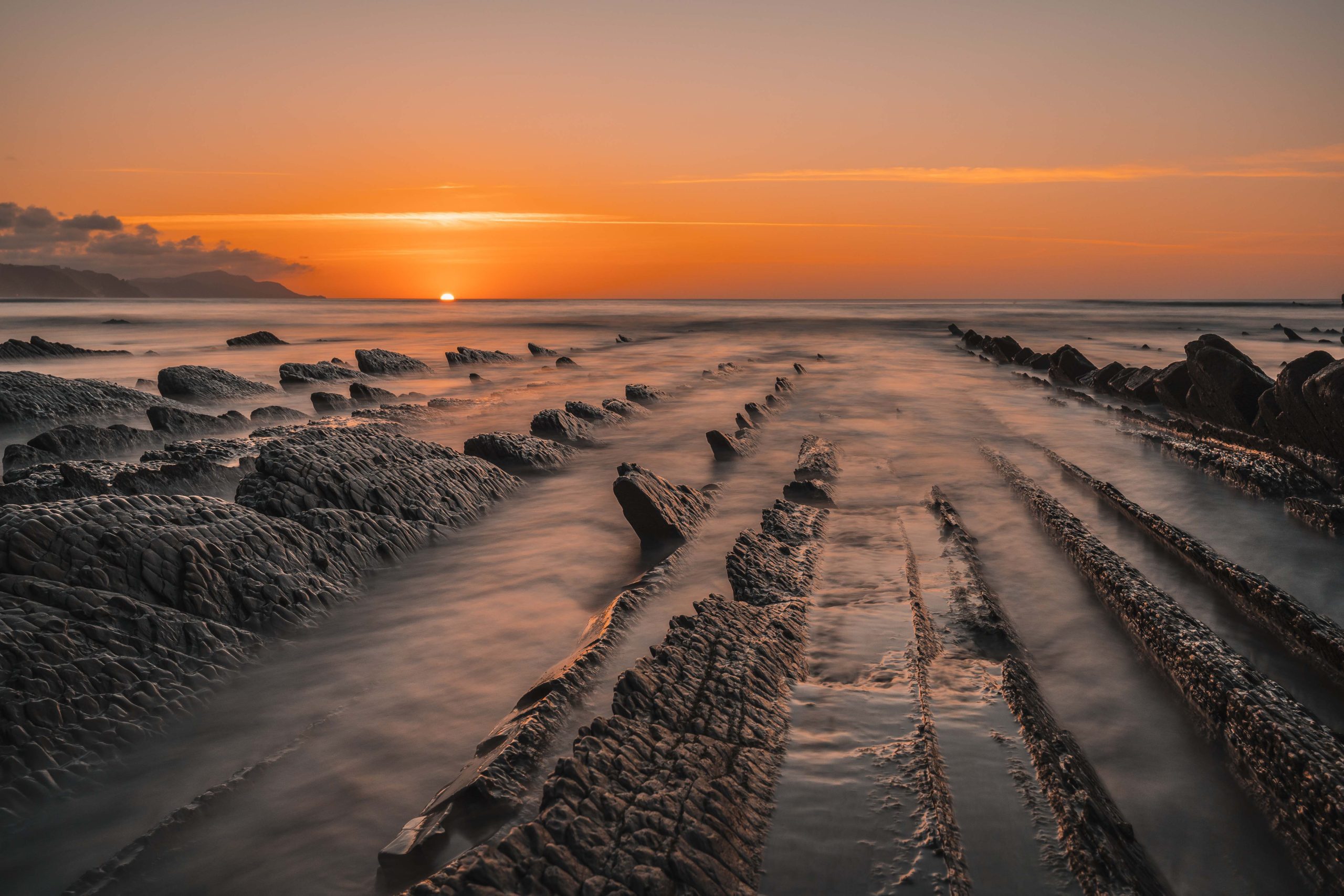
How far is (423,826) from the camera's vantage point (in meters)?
1.78

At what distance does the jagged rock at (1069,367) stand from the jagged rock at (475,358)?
36.6ft

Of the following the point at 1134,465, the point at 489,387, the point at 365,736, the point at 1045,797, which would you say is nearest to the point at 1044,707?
the point at 1045,797

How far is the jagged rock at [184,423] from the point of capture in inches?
275

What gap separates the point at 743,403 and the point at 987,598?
6824 millimetres

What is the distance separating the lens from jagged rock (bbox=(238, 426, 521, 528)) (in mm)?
3848

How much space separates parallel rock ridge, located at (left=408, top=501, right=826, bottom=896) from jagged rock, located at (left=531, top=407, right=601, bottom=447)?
14.8 feet

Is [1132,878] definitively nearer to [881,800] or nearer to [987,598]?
[881,800]

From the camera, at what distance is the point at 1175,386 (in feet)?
28.7

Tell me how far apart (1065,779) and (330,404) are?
9.14 m

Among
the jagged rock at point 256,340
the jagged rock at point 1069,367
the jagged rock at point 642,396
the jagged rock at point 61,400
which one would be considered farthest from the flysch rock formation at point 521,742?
the jagged rock at point 256,340

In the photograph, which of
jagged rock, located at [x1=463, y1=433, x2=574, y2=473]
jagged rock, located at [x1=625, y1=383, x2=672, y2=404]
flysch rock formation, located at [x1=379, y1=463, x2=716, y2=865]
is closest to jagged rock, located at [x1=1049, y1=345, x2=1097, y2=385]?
jagged rock, located at [x1=625, y1=383, x2=672, y2=404]

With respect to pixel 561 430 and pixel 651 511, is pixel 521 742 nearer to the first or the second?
pixel 651 511

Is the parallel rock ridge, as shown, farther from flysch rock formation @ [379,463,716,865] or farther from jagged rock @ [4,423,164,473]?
jagged rock @ [4,423,164,473]

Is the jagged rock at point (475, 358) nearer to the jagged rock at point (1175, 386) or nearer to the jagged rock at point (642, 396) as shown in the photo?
the jagged rock at point (642, 396)
